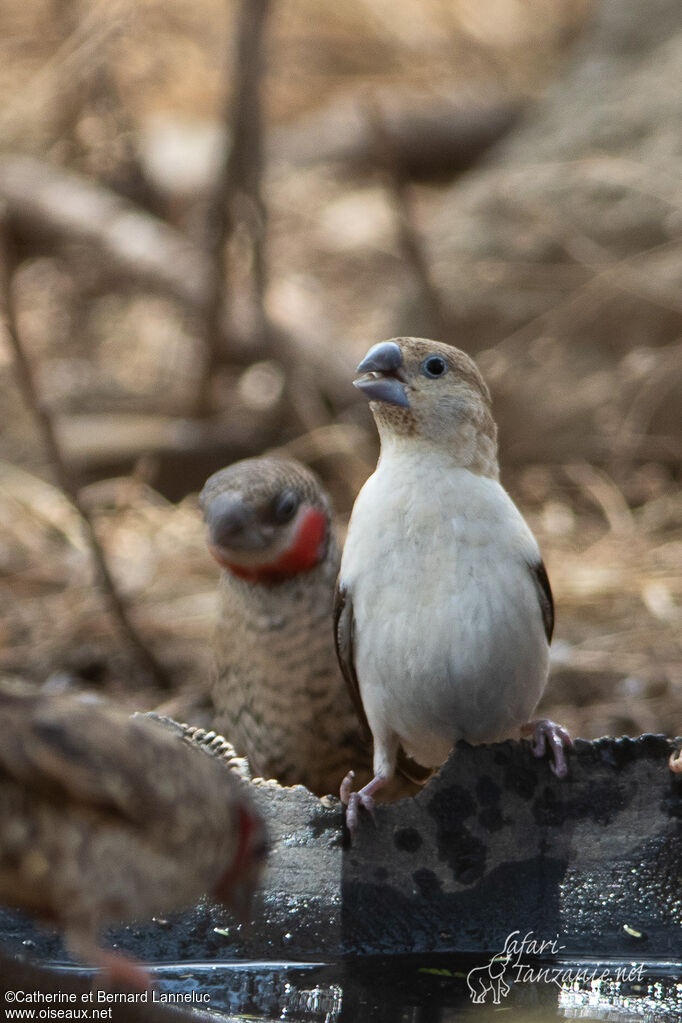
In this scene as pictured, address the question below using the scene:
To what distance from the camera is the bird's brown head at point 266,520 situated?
264cm

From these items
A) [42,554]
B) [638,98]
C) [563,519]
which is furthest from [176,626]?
[638,98]

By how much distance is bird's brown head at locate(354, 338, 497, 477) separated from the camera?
2.36 metres

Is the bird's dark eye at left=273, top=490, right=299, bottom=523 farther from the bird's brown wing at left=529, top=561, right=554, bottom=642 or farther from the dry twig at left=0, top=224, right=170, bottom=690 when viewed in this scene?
the dry twig at left=0, top=224, right=170, bottom=690

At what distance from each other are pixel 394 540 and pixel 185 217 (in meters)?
4.66

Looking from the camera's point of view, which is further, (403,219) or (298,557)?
(403,219)

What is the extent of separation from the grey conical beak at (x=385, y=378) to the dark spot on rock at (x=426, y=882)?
2.67ft

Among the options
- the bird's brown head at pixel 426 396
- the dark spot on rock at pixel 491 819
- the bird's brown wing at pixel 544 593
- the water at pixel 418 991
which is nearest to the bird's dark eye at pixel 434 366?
the bird's brown head at pixel 426 396

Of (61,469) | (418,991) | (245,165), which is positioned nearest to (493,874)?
(418,991)

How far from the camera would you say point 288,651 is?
9.20ft

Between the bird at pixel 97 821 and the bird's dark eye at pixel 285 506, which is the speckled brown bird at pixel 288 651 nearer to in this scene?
the bird's dark eye at pixel 285 506

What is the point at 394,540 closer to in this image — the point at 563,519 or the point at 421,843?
the point at 421,843

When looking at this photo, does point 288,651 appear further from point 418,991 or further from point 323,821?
point 418,991

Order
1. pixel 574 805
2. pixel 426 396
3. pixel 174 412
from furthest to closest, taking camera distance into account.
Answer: pixel 174 412, pixel 426 396, pixel 574 805

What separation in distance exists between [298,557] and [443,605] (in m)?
0.59
